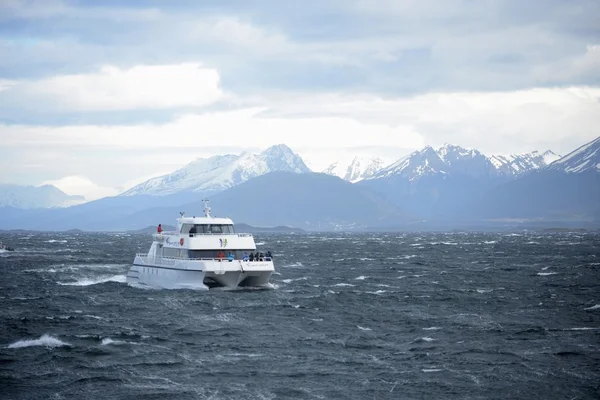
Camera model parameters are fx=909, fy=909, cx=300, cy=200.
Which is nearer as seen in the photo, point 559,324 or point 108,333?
point 108,333

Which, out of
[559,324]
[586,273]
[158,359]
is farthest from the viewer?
[586,273]

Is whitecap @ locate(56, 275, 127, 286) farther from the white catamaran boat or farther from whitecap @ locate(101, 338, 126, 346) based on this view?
whitecap @ locate(101, 338, 126, 346)

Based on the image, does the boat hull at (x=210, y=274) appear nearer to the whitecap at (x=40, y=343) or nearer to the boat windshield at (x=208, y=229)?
the boat windshield at (x=208, y=229)

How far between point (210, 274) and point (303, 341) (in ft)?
73.3

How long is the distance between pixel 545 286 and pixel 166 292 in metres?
36.4

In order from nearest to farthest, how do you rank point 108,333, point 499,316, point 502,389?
point 502,389 → point 108,333 → point 499,316

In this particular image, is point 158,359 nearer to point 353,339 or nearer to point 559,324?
point 353,339

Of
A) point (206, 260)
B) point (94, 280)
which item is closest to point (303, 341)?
point (206, 260)

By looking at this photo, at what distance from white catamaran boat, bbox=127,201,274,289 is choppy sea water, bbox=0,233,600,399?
1.49 metres

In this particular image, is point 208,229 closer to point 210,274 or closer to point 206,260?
point 206,260

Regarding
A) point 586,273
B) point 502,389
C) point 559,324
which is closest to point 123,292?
point 559,324

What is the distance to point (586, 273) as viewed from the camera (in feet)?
342

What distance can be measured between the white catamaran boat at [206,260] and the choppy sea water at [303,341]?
149 centimetres

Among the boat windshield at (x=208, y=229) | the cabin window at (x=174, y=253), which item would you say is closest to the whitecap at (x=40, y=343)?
the cabin window at (x=174, y=253)
